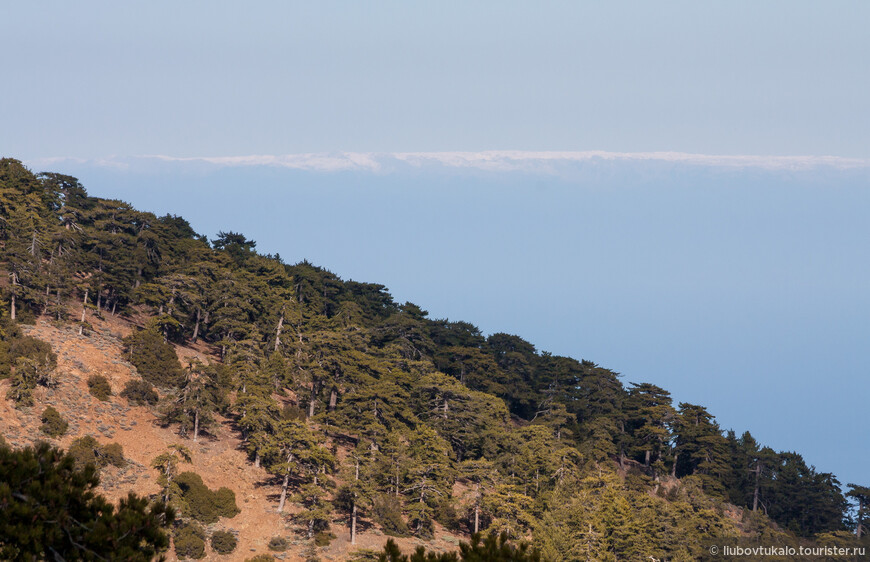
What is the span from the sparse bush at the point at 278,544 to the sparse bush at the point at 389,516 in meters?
8.28

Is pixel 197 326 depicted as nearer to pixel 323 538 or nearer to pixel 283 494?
pixel 283 494

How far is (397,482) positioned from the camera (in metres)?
55.0

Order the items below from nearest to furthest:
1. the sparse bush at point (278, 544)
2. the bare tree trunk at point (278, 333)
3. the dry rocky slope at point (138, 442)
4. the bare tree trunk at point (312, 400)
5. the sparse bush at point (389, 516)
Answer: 1. the sparse bush at point (278, 544)
2. the dry rocky slope at point (138, 442)
3. the sparse bush at point (389, 516)
4. the bare tree trunk at point (312, 400)
5. the bare tree trunk at point (278, 333)

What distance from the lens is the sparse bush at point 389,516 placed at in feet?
171

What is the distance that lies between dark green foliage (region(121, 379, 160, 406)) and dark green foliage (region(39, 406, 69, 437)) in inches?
292

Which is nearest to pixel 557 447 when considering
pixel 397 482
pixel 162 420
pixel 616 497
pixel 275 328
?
pixel 616 497

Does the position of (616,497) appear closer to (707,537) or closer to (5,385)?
(707,537)

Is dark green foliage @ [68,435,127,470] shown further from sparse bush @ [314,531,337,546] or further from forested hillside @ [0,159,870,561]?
sparse bush @ [314,531,337,546]

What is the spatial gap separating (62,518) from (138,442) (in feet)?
134

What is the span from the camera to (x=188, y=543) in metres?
43.1

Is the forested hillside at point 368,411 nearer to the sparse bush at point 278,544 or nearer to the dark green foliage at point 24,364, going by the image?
the dark green foliage at point 24,364

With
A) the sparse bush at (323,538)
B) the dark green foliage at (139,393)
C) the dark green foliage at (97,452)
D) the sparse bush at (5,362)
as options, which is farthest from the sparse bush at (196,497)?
the sparse bush at (5,362)

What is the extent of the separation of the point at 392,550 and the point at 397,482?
38.4m

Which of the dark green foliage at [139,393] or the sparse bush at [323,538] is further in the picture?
the dark green foliage at [139,393]
